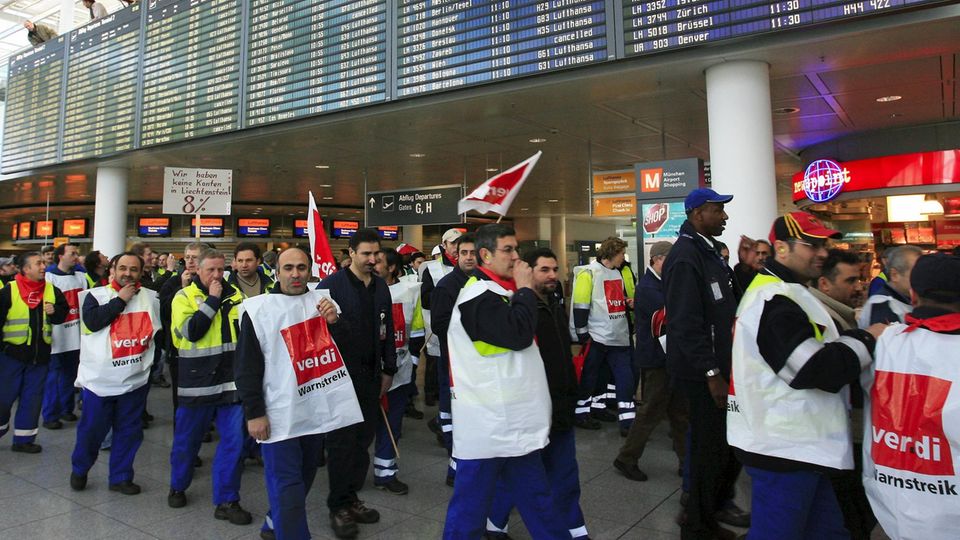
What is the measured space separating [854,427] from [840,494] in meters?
0.35

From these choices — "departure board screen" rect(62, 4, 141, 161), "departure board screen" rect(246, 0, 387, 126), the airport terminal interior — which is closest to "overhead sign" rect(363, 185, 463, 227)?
the airport terminal interior

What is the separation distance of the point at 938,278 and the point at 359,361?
3.04 m

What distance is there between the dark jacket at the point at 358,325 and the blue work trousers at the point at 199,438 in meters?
0.88

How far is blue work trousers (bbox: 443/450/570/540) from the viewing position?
8.57 feet

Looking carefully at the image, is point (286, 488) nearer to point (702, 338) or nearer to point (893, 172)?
point (702, 338)

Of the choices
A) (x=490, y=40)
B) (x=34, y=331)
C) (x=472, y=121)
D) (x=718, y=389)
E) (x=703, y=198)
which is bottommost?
(x=718, y=389)

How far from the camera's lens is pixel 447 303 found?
3.92 m

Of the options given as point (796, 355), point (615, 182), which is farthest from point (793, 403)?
point (615, 182)

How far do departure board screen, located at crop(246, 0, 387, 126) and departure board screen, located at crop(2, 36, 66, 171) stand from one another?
17.3 feet

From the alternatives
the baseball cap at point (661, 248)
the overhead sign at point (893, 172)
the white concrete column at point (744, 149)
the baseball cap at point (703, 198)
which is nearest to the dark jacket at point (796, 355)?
the baseball cap at point (703, 198)

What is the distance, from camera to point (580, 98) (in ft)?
23.0

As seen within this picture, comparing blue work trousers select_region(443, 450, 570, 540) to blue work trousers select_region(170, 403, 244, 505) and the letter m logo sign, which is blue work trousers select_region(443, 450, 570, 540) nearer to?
blue work trousers select_region(170, 403, 244, 505)

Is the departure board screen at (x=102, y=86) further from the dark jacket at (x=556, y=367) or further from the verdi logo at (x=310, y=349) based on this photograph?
the dark jacket at (x=556, y=367)

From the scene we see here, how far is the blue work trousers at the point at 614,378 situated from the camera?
552 centimetres
